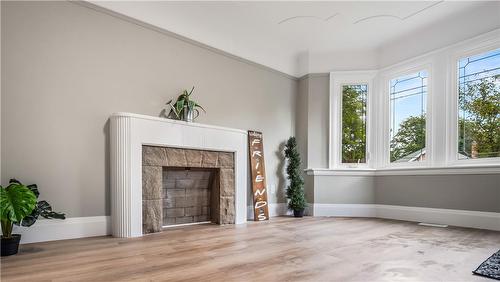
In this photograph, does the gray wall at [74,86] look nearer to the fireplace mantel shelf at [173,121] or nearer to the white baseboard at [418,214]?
the fireplace mantel shelf at [173,121]

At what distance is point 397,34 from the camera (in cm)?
479

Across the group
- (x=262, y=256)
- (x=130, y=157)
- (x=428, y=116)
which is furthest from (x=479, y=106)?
(x=130, y=157)

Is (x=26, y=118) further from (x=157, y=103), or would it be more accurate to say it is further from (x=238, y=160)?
(x=238, y=160)

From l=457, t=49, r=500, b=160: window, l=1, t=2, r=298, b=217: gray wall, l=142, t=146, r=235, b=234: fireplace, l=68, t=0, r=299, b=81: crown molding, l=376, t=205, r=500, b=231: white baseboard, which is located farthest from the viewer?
l=457, t=49, r=500, b=160: window

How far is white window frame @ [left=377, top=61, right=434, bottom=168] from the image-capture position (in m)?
4.47

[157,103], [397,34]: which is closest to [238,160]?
[157,103]

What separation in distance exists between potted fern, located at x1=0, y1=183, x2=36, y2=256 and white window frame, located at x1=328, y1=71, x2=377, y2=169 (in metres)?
4.20

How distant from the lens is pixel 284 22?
14.9 ft

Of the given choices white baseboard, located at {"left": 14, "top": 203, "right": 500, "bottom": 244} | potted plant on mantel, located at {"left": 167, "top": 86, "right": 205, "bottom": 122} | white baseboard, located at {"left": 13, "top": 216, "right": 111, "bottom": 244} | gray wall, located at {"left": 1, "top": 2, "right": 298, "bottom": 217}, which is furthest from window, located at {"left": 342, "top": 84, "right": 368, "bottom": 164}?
white baseboard, located at {"left": 13, "top": 216, "right": 111, "bottom": 244}

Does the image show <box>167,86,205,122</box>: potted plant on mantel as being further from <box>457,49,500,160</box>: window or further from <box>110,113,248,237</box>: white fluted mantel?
<box>457,49,500,160</box>: window

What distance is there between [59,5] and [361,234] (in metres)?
4.05

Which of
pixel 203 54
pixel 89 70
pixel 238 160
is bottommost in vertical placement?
pixel 238 160

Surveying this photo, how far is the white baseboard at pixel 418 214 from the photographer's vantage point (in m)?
3.78

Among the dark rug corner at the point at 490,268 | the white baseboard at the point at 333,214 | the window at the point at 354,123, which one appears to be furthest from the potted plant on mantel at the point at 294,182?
the dark rug corner at the point at 490,268
